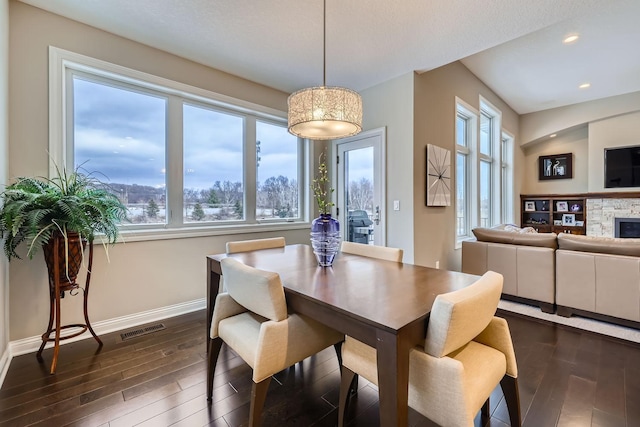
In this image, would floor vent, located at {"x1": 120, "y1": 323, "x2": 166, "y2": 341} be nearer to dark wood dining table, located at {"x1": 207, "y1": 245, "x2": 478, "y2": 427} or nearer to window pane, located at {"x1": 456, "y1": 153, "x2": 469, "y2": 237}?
dark wood dining table, located at {"x1": 207, "y1": 245, "x2": 478, "y2": 427}

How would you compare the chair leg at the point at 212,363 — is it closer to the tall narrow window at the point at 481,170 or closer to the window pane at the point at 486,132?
the tall narrow window at the point at 481,170

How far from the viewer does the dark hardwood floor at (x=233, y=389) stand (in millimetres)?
1539

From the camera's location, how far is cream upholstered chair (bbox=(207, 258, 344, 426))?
130cm

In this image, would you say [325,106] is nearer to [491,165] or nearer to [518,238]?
[518,238]

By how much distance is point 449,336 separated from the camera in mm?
998

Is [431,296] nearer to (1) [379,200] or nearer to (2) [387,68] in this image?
(1) [379,200]

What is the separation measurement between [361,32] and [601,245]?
9.87ft

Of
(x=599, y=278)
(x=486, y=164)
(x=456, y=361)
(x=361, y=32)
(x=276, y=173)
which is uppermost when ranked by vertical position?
(x=361, y=32)

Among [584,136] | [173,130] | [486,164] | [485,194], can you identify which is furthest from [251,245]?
[584,136]

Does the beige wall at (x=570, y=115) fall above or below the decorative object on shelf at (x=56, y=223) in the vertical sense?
above

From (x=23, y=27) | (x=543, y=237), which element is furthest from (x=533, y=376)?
(x=23, y=27)

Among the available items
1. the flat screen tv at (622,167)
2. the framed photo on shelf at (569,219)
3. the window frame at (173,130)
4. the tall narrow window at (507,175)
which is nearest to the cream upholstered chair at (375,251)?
the window frame at (173,130)

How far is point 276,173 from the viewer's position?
4074 mm

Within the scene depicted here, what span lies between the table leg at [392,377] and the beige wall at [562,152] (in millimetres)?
7964
